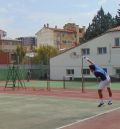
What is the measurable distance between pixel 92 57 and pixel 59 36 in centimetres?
6399

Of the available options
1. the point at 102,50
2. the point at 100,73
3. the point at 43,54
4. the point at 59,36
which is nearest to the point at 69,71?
the point at 102,50

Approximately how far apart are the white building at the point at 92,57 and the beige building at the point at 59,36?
5522 centimetres

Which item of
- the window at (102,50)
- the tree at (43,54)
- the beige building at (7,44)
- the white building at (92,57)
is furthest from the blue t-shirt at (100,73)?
the beige building at (7,44)

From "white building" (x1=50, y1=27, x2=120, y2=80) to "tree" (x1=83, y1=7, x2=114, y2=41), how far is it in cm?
2036

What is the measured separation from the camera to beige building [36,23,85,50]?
374ft

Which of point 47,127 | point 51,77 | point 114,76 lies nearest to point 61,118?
point 47,127

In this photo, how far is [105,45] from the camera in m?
50.1

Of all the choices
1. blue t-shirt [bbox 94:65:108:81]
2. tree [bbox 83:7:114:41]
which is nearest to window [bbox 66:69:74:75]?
tree [bbox 83:7:114:41]

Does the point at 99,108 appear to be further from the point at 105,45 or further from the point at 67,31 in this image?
the point at 67,31

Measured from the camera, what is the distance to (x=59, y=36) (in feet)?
378

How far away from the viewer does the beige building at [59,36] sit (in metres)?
114

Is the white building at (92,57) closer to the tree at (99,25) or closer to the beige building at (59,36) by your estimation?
the tree at (99,25)

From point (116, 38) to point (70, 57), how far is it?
6.97 meters

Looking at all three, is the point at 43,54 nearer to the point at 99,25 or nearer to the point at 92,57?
the point at 99,25
